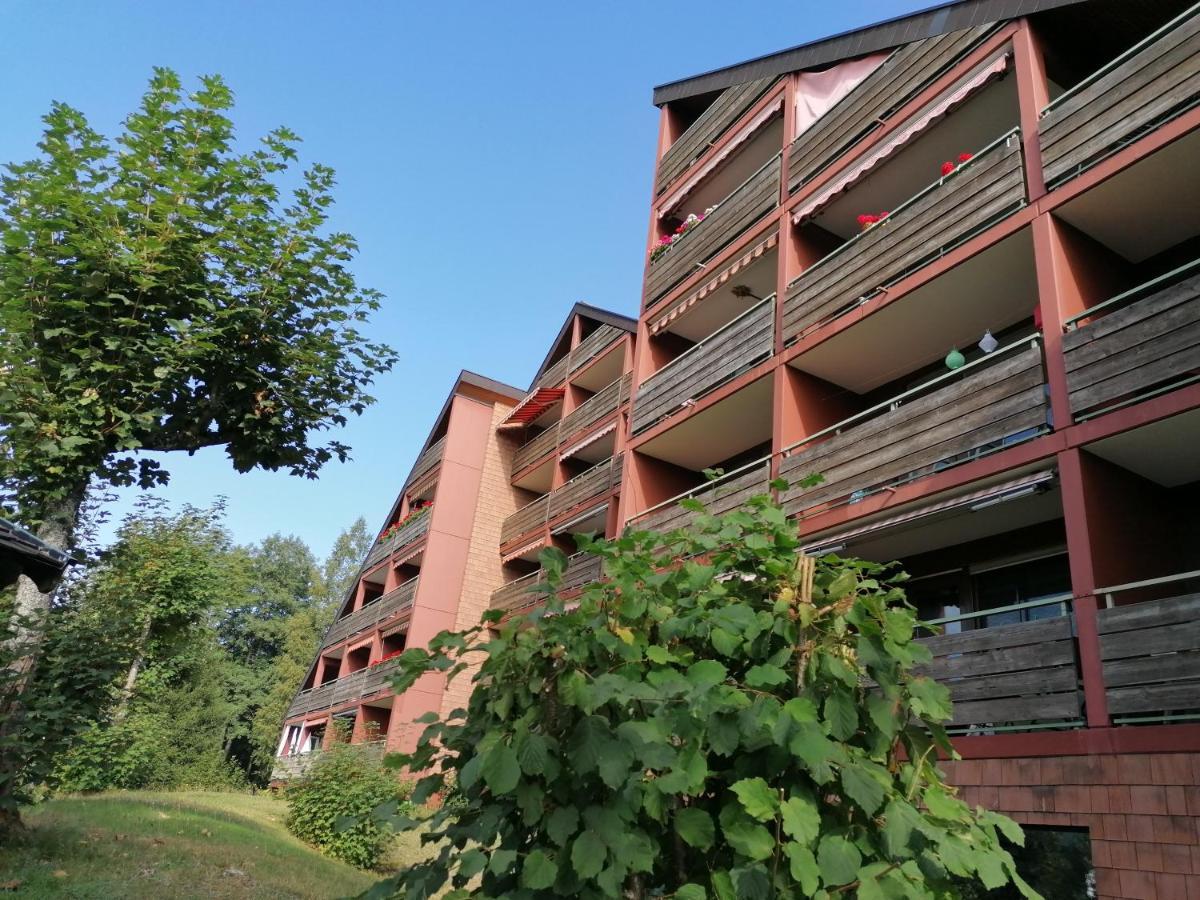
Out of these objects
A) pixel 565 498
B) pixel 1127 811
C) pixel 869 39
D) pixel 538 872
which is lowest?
pixel 538 872

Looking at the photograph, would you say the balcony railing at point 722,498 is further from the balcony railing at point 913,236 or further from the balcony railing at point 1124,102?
the balcony railing at point 1124,102

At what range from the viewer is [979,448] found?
10992 mm

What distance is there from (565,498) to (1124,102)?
16.2 m

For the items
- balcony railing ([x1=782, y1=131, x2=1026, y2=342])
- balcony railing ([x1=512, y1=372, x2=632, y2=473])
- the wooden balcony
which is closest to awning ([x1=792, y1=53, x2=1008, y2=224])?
balcony railing ([x1=782, y1=131, x2=1026, y2=342])

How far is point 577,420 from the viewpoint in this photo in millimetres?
24812

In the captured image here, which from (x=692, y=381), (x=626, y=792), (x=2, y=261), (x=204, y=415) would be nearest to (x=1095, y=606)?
(x=626, y=792)

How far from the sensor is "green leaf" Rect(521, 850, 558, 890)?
273 centimetres

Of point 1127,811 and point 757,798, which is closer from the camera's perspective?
point 757,798

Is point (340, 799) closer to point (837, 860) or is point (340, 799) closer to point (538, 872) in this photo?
point (538, 872)

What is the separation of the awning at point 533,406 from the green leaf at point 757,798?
24.4m

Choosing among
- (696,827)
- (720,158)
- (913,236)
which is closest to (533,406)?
(720,158)

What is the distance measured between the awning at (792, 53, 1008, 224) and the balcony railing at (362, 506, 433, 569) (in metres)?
17.9

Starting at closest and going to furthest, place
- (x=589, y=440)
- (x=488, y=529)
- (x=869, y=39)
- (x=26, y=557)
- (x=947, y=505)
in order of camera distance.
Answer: (x=26, y=557), (x=947, y=505), (x=869, y=39), (x=589, y=440), (x=488, y=529)

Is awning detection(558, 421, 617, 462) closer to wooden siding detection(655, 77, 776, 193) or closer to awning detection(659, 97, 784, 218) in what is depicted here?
awning detection(659, 97, 784, 218)
